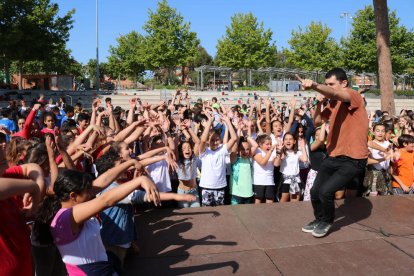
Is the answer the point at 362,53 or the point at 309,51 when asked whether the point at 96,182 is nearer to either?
the point at 362,53

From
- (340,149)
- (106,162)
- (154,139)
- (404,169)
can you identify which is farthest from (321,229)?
(154,139)

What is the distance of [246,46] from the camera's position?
3981 cm

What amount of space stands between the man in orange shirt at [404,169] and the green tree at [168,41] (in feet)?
110

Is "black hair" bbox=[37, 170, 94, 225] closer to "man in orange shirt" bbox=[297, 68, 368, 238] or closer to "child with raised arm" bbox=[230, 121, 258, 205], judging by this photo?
"man in orange shirt" bbox=[297, 68, 368, 238]

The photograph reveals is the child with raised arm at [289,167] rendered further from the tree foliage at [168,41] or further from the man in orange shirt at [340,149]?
the tree foliage at [168,41]

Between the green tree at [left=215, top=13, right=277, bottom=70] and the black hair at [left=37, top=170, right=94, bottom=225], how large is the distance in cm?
3810

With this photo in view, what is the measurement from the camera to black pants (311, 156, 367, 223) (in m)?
3.99

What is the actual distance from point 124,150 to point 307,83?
1.93 m

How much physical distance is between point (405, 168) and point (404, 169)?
2 cm

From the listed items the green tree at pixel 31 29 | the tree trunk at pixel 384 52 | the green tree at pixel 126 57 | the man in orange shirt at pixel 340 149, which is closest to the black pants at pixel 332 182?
the man in orange shirt at pixel 340 149

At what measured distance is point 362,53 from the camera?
3350cm

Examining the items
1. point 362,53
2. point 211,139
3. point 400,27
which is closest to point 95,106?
point 211,139

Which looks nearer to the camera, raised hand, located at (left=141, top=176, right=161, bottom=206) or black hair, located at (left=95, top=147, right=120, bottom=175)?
raised hand, located at (left=141, top=176, right=161, bottom=206)

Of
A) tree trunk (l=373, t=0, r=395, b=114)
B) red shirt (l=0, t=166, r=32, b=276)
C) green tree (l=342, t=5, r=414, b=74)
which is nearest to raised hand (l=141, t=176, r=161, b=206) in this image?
red shirt (l=0, t=166, r=32, b=276)
